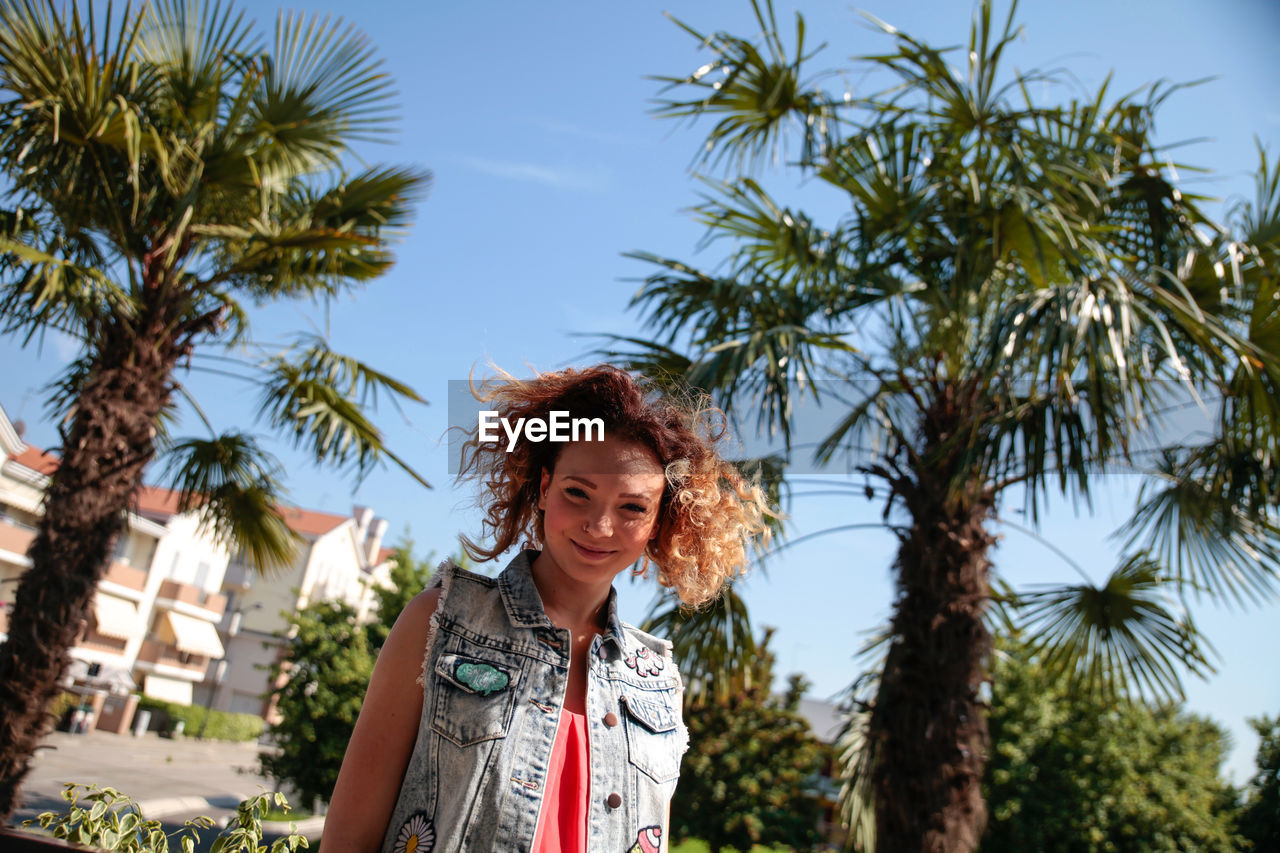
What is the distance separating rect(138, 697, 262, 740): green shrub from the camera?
37.1 metres

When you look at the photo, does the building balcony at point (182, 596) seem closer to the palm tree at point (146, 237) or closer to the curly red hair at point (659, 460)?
the palm tree at point (146, 237)

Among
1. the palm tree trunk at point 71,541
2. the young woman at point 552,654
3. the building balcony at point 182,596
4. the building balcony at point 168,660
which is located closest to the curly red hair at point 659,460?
the young woman at point 552,654

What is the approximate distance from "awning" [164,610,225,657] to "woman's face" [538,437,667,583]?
40.3m

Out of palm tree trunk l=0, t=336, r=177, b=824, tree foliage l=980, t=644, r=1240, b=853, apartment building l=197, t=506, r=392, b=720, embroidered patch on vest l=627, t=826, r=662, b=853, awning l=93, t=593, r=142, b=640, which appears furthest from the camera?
apartment building l=197, t=506, r=392, b=720

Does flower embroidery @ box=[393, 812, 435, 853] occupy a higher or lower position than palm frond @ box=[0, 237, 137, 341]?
lower

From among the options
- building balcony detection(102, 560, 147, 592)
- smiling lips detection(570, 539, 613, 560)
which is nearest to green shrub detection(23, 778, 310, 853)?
smiling lips detection(570, 539, 613, 560)

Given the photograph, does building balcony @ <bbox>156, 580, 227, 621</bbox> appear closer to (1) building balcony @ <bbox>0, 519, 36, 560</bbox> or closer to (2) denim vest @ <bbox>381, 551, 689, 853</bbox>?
(1) building balcony @ <bbox>0, 519, 36, 560</bbox>

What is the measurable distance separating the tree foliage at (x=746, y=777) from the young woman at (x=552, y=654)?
20.5 metres

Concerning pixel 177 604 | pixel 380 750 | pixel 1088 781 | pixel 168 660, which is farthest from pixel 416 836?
pixel 168 660

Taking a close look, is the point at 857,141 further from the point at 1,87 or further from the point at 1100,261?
the point at 1,87

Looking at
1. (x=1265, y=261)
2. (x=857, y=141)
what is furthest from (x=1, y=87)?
(x=1265, y=261)

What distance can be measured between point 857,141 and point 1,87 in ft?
16.2

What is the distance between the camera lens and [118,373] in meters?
5.52

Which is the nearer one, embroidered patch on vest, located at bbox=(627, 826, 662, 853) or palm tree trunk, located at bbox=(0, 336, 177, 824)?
embroidered patch on vest, located at bbox=(627, 826, 662, 853)
